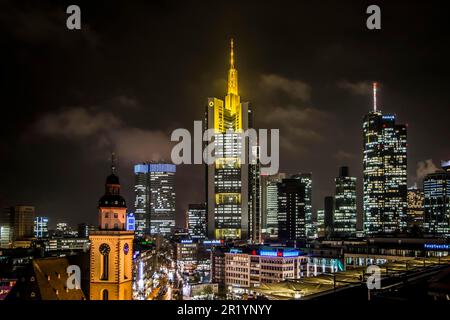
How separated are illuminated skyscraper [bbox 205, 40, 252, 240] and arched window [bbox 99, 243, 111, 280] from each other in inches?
4422

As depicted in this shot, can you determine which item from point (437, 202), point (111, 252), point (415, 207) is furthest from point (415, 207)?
point (111, 252)

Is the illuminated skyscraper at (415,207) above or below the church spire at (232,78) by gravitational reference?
below

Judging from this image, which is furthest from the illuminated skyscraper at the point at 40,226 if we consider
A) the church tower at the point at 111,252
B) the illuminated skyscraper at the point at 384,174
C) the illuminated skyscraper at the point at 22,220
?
the church tower at the point at 111,252

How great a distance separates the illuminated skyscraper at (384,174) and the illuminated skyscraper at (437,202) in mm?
16592

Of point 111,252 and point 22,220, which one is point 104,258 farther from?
point 22,220

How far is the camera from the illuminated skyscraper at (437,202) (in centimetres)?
15838

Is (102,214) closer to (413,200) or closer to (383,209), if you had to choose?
(383,209)

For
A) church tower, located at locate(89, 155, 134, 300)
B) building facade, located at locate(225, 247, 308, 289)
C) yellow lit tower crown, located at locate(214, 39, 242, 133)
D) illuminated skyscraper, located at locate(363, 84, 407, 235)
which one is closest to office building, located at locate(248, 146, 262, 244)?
yellow lit tower crown, located at locate(214, 39, 242, 133)

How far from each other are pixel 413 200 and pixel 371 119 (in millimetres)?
35751

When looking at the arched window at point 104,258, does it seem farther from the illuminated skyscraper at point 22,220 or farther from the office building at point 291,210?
the office building at point 291,210

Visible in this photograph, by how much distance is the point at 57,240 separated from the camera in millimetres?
139375

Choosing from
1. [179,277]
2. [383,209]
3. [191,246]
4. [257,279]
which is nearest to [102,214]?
[257,279]

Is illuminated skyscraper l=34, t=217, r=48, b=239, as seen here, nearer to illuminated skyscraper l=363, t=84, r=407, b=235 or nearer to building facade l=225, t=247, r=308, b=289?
building facade l=225, t=247, r=308, b=289

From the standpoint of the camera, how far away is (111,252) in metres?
30.2
